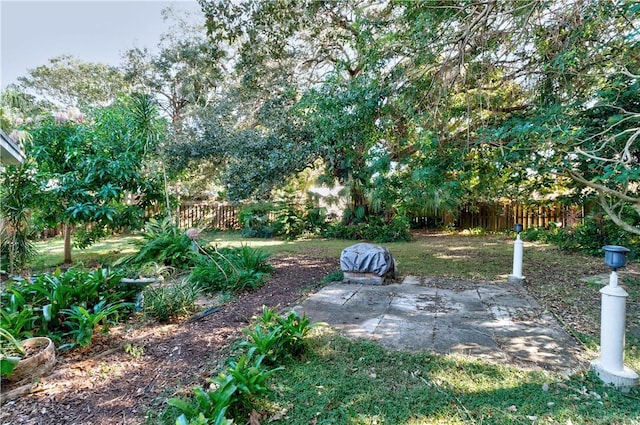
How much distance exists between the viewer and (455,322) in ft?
11.2

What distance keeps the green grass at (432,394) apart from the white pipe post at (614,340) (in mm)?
85

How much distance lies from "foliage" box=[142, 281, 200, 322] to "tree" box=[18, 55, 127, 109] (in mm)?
14837

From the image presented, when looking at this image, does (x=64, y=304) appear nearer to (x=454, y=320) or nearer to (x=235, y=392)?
(x=235, y=392)

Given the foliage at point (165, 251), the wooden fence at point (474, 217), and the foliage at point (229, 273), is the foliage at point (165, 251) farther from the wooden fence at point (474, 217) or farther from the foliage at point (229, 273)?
the wooden fence at point (474, 217)

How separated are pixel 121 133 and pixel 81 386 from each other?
525cm

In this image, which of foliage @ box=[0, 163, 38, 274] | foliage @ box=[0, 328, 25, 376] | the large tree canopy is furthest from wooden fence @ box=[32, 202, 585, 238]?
foliage @ box=[0, 328, 25, 376]

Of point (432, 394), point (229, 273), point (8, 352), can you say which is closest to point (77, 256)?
point (229, 273)

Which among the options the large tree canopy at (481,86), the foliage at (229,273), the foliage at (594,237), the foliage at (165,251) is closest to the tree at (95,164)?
the foliage at (165,251)

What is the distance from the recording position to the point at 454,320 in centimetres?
346

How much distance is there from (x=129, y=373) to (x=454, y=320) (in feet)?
9.88

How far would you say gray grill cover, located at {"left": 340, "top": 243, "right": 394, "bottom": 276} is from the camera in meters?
5.02

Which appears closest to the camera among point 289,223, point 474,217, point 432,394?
point 432,394

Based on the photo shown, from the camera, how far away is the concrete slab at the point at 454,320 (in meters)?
2.74

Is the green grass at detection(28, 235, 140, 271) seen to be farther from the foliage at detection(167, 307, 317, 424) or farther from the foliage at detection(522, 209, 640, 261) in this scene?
the foliage at detection(522, 209, 640, 261)
